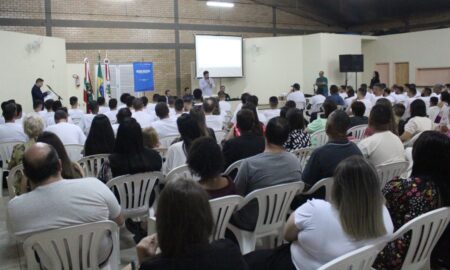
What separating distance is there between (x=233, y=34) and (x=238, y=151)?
12.2 m

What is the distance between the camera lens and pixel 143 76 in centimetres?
1333

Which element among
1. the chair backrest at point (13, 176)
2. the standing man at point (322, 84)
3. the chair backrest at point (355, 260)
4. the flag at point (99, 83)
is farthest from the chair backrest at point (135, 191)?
the standing man at point (322, 84)

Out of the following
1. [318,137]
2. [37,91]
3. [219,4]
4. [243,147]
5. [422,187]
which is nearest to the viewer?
[422,187]

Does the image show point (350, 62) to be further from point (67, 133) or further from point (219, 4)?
point (67, 133)

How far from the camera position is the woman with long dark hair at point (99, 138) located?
4367 mm

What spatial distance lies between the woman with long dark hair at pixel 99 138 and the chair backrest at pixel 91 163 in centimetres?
20

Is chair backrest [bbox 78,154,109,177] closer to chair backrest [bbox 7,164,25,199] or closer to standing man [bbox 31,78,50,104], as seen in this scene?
chair backrest [bbox 7,164,25,199]

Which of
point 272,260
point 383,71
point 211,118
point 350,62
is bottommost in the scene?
point 272,260

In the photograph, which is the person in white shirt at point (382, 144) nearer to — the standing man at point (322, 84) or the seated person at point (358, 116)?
the seated person at point (358, 116)

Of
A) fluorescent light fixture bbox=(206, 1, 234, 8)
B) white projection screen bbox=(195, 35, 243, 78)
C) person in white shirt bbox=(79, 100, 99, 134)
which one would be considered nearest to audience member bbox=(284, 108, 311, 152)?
person in white shirt bbox=(79, 100, 99, 134)

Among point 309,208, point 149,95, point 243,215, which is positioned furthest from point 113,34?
point 309,208

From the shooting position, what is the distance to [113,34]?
43.8 ft

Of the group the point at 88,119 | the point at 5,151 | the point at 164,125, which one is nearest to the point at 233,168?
the point at 164,125

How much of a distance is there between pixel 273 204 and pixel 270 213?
69 millimetres
